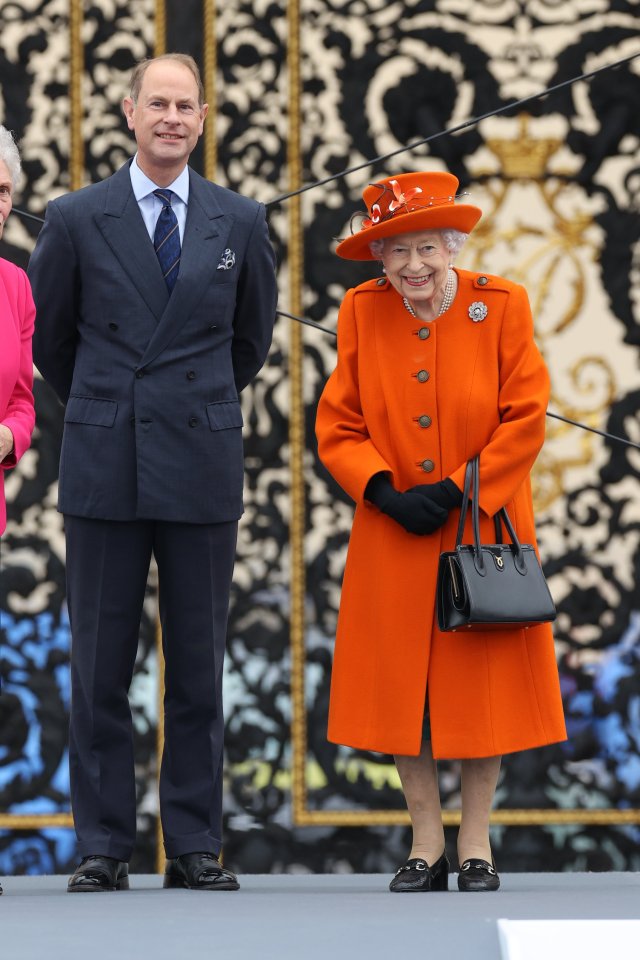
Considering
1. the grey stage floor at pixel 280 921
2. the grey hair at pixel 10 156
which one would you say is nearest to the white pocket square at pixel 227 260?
the grey hair at pixel 10 156

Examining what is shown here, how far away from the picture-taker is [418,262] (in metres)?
4.06

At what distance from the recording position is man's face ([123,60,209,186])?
159 inches

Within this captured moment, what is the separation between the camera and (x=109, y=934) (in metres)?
3.16

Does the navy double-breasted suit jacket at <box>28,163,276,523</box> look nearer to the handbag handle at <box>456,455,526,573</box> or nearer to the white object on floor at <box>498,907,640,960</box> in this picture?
the handbag handle at <box>456,455,526,573</box>

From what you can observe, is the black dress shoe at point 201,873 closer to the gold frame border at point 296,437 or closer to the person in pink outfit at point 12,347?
the person in pink outfit at point 12,347

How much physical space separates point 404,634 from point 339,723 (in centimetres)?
24

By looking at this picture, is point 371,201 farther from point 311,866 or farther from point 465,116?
point 311,866

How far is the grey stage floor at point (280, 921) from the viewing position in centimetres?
304

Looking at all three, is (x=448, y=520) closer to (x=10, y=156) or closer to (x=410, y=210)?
(x=410, y=210)

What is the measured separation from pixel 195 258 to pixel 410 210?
455 mm

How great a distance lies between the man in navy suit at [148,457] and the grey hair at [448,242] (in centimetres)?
30

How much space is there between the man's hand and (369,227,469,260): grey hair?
85 cm

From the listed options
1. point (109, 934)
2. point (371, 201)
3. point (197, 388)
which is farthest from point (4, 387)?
point (109, 934)

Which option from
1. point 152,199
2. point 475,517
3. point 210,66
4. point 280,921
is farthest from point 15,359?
point 210,66
